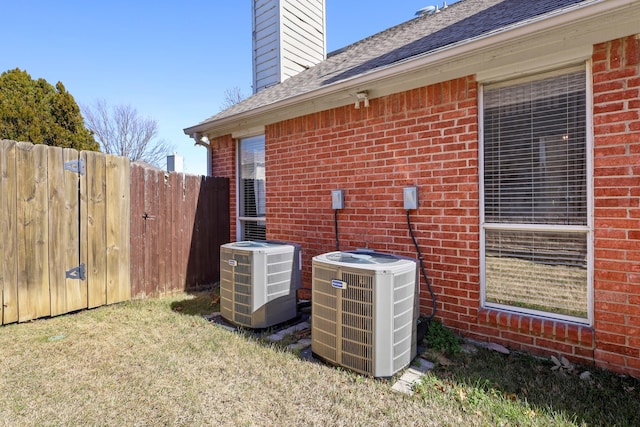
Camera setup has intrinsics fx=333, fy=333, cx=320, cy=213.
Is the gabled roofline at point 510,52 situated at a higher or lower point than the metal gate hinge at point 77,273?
higher

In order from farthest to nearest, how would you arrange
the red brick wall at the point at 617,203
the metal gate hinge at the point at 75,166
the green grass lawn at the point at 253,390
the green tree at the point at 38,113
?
the green tree at the point at 38,113, the metal gate hinge at the point at 75,166, the red brick wall at the point at 617,203, the green grass lawn at the point at 253,390

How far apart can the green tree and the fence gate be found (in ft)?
27.1

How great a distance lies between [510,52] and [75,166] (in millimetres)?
5032

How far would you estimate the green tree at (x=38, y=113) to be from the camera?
10.0 metres

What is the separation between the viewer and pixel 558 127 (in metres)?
3.04

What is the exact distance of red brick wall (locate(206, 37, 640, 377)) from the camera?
104 inches

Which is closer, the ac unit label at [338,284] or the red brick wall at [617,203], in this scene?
the red brick wall at [617,203]

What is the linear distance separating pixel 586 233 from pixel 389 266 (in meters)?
1.77

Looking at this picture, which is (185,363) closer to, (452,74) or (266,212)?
(266,212)

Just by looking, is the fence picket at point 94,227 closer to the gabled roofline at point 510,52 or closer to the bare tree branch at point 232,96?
the gabled roofline at point 510,52

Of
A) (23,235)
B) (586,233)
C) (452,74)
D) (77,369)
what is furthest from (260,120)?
(586,233)

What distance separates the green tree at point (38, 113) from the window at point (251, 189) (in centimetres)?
846

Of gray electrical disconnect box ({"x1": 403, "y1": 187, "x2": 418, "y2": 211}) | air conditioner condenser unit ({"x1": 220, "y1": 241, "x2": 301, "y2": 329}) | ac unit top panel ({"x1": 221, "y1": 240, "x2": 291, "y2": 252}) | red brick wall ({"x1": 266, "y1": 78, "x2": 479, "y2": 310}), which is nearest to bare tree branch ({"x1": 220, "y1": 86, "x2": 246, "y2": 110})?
red brick wall ({"x1": 266, "y1": 78, "x2": 479, "y2": 310})

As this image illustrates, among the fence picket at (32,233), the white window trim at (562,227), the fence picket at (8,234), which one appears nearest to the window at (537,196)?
the white window trim at (562,227)
